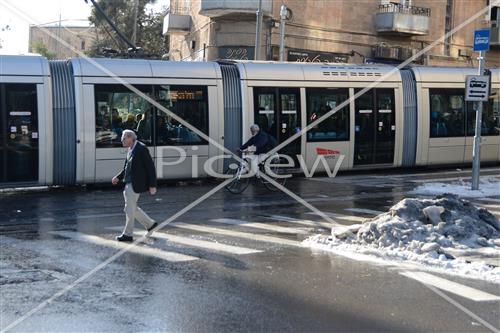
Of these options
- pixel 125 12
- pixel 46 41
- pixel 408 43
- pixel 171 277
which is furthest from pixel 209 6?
pixel 46 41

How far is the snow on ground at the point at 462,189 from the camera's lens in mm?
16109

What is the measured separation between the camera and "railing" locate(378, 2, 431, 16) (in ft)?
115

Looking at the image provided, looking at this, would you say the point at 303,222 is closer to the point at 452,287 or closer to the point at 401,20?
the point at 452,287

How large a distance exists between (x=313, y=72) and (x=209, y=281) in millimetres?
12087

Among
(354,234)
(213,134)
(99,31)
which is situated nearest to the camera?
(354,234)

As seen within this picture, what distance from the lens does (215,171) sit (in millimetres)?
17750

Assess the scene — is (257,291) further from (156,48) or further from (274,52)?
(156,48)

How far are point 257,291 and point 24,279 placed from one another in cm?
269

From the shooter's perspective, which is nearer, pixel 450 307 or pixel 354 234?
pixel 450 307

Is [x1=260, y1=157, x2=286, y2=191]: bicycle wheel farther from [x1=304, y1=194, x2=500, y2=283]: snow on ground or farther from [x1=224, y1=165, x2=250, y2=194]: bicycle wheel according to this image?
[x1=304, y1=194, x2=500, y2=283]: snow on ground

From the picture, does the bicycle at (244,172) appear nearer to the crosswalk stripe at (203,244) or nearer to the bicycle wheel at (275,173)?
the bicycle wheel at (275,173)

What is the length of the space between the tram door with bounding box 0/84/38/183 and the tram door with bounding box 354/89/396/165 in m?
9.23

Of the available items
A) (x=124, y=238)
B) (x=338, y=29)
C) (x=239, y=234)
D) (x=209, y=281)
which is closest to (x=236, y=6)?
(x=338, y=29)

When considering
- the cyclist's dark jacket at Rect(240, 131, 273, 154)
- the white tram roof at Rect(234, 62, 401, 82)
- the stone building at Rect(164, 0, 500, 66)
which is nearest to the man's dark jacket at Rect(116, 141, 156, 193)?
the cyclist's dark jacket at Rect(240, 131, 273, 154)
